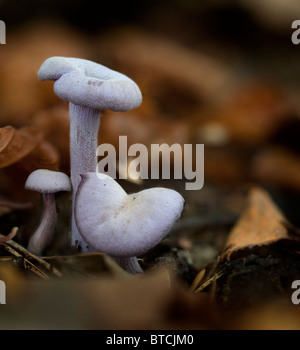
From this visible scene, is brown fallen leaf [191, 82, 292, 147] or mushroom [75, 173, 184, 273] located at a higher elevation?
brown fallen leaf [191, 82, 292, 147]

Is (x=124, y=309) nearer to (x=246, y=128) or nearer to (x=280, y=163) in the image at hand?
(x=280, y=163)

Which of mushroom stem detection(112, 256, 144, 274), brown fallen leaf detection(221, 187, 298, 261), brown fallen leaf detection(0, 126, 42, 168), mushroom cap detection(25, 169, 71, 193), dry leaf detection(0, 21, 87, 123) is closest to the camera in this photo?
mushroom stem detection(112, 256, 144, 274)

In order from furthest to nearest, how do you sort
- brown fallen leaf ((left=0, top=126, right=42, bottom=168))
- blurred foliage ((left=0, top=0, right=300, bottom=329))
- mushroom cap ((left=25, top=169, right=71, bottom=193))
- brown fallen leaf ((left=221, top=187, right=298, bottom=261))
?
brown fallen leaf ((left=0, top=126, right=42, bottom=168)) → brown fallen leaf ((left=221, top=187, right=298, bottom=261)) → mushroom cap ((left=25, top=169, right=71, bottom=193)) → blurred foliage ((left=0, top=0, right=300, bottom=329))

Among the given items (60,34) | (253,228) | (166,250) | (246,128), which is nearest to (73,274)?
(166,250)

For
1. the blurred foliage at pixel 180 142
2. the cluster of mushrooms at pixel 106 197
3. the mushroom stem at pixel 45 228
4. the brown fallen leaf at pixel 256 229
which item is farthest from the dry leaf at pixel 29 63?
the brown fallen leaf at pixel 256 229

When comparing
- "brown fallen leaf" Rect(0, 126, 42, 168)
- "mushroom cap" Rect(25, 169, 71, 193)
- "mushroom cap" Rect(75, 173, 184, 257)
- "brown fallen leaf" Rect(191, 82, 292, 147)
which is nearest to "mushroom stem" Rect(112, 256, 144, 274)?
"mushroom cap" Rect(75, 173, 184, 257)

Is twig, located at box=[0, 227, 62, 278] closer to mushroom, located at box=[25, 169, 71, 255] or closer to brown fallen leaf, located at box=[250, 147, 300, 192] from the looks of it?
mushroom, located at box=[25, 169, 71, 255]

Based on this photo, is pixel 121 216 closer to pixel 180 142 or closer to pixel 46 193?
pixel 46 193
